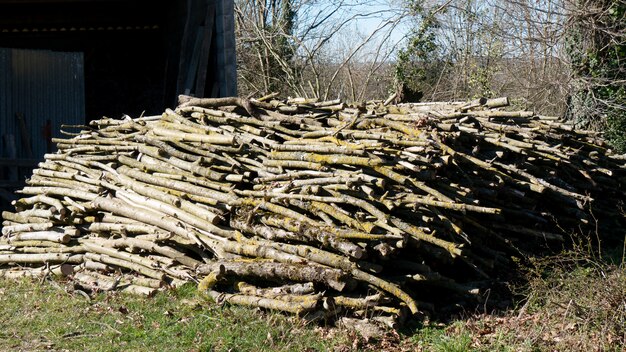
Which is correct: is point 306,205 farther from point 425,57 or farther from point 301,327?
point 425,57

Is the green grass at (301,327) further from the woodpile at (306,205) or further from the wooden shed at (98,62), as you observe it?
the wooden shed at (98,62)

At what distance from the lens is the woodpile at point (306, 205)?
261 inches

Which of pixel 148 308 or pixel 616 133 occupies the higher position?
pixel 616 133

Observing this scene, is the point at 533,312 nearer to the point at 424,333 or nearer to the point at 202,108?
the point at 424,333

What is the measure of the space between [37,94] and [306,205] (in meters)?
9.26

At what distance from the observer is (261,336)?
621cm

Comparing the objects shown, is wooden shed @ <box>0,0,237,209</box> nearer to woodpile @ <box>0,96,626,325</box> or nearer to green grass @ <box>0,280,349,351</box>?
woodpile @ <box>0,96,626,325</box>

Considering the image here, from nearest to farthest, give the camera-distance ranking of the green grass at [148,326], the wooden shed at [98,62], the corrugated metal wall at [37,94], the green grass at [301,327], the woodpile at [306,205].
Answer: the green grass at [301,327] → the green grass at [148,326] → the woodpile at [306,205] → the wooden shed at [98,62] → the corrugated metal wall at [37,94]

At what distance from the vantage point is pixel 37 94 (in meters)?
14.6

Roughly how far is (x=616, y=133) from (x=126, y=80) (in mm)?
10121

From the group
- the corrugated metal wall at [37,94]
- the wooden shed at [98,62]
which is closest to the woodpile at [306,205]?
the wooden shed at [98,62]

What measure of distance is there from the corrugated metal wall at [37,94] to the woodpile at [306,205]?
4.60 meters

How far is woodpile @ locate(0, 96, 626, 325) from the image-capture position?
21.7ft

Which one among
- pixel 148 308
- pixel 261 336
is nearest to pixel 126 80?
pixel 148 308
